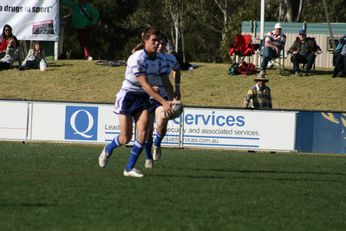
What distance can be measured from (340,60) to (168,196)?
867 inches

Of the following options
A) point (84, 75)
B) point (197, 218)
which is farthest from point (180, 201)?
point (84, 75)

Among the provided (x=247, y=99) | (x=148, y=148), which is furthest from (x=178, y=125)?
(x=148, y=148)

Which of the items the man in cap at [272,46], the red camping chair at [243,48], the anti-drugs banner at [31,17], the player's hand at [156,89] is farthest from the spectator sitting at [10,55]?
the player's hand at [156,89]

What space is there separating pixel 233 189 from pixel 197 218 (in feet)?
8.96

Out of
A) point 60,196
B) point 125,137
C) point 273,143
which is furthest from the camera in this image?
point 273,143

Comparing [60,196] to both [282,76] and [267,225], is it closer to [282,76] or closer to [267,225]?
[267,225]

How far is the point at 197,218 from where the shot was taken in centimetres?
981

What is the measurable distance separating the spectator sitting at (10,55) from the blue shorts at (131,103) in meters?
18.2

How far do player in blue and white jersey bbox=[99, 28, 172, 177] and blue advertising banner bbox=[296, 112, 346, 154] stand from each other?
1012 centimetres

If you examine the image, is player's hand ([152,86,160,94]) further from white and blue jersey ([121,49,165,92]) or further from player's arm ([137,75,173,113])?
player's arm ([137,75,173,113])

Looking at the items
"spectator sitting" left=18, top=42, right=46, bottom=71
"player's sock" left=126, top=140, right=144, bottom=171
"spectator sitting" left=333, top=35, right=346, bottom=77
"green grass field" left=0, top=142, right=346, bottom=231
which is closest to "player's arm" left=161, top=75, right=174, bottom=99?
"green grass field" left=0, top=142, right=346, bottom=231

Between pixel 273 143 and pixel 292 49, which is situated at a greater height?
pixel 292 49

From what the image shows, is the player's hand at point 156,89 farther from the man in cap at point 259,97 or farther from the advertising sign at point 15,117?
the advertising sign at point 15,117

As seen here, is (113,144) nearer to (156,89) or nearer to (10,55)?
(156,89)
